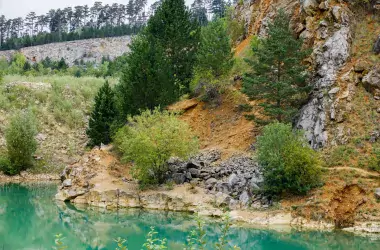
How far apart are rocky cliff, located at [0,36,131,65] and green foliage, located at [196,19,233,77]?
293 feet

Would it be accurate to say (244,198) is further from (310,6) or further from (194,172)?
(310,6)

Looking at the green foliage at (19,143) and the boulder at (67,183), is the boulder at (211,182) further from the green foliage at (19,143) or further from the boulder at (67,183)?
the green foliage at (19,143)

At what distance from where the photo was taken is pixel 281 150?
2927 centimetres

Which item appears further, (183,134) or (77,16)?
(77,16)

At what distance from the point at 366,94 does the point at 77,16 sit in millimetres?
130365

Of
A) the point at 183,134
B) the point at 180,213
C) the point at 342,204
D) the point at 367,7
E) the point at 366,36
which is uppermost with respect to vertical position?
the point at 367,7

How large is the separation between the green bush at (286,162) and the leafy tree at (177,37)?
720 inches

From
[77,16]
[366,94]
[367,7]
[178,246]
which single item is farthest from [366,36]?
[77,16]

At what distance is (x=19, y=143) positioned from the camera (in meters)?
49.2

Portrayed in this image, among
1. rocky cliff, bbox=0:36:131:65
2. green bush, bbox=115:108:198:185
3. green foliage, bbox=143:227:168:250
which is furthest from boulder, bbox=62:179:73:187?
rocky cliff, bbox=0:36:131:65

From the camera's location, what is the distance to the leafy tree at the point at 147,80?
42.0 metres

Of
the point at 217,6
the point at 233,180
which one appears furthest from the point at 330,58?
the point at 217,6

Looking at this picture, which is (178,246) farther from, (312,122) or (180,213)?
(312,122)

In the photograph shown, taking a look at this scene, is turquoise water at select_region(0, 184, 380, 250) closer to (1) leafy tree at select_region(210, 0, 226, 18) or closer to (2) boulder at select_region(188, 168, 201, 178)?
(2) boulder at select_region(188, 168, 201, 178)
